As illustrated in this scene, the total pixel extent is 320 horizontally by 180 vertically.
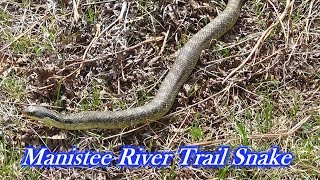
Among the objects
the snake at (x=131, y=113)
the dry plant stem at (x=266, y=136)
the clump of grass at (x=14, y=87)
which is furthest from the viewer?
the clump of grass at (x=14, y=87)

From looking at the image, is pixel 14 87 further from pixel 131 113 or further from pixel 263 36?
pixel 263 36

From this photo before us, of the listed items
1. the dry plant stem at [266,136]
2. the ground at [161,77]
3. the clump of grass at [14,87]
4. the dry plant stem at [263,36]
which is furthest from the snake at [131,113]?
the dry plant stem at [266,136]

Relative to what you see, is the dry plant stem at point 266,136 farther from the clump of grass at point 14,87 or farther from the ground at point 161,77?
the clump of grass at point 14,87

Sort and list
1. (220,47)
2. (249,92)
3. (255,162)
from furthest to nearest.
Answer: (220,47) < (249,92) < (255,162)

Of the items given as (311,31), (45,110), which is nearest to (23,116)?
(45,110)

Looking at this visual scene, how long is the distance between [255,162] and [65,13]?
3.67 metres

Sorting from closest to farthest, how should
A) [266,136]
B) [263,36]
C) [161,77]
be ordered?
[266,136], [161,77], [263,36]

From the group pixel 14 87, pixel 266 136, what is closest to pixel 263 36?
pixel 266 136

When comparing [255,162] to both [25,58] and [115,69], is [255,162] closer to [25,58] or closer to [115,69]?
[115,69]

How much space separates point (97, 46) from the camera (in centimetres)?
773

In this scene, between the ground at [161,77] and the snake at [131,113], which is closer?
the ground at [161,77]

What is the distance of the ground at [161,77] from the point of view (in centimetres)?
647

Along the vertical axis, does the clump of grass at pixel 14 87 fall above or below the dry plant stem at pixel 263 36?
below

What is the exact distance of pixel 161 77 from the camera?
7438 millimetres
